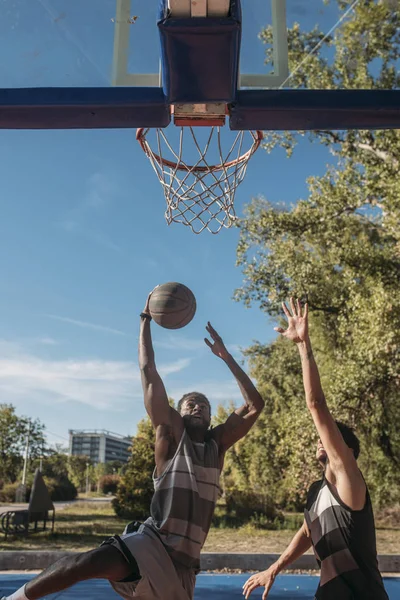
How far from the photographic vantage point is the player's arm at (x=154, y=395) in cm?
363

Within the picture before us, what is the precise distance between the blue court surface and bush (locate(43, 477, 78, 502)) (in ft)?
65.5

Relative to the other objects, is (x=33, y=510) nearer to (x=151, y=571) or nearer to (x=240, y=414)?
(x=240, y=414)

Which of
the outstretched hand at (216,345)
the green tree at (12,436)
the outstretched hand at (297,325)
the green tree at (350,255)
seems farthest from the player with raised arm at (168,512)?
the green tree at (12,436)

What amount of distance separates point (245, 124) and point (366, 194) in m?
10.7

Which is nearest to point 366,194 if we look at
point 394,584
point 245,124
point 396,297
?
point 396,297

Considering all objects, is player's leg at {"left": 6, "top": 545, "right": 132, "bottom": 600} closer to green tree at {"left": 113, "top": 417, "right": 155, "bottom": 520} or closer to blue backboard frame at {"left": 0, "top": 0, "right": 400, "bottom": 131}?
blue backboard frame at {"left": 0, "top": 0, "right": 400, "bottom": 131}

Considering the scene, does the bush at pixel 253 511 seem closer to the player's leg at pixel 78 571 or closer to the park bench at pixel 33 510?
the park bench at pixel 33 510

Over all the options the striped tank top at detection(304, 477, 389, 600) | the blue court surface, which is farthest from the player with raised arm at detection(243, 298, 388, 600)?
the blue court surface

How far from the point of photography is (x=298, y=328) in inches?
143

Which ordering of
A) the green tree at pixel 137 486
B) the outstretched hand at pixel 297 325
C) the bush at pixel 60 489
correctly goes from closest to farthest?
the outstretched hand at pixel 297 325
the green tree at pixel 137 486
the bush at pixel 60 489

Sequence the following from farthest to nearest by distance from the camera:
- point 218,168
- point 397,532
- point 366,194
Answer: point 397,532 < point 366,194 < point 218,168

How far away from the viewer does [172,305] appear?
425cm

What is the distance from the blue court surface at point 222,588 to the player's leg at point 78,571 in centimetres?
506

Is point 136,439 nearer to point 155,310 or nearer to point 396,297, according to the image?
point 396,297
